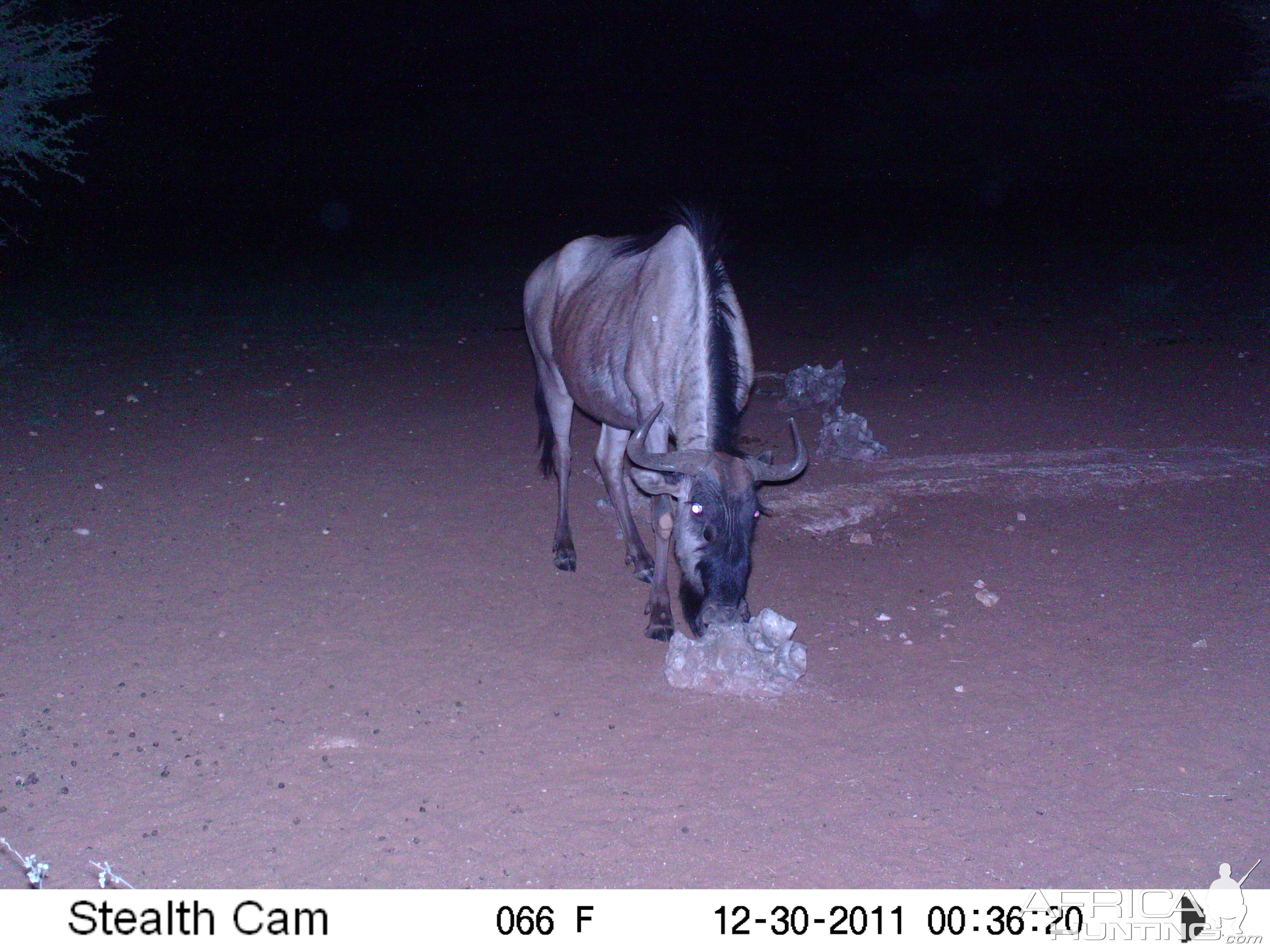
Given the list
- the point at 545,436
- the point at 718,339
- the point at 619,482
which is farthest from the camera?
the point at 545,436

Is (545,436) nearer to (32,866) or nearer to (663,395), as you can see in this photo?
(663,395)

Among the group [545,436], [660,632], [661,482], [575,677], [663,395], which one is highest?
[545,436]

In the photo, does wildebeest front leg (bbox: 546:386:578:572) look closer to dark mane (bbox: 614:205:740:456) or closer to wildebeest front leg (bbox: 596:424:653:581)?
wildebeest front leg (bbox: 596:424:653:581)

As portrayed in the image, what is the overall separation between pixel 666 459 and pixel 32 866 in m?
3.06

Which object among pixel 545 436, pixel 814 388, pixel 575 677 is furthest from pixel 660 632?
pixel 814 388

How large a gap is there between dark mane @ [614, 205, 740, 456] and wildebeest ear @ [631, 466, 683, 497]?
27 centimetres

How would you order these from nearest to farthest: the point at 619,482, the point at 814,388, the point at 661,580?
1. the point at 661,580
2. the point at 619,482
3. the point at 814,388

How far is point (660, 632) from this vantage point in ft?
18.3

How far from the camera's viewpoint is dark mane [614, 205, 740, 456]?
5.21 meters

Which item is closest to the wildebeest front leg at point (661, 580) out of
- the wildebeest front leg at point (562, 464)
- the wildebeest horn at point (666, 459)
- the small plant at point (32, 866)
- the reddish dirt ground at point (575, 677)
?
the reddish dirt ground at point (575, 677)

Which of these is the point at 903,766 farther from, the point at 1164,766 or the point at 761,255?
the point at 761,255

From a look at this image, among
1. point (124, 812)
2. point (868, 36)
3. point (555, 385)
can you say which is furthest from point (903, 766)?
point (868, 36)

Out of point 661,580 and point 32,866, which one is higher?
point 661,580

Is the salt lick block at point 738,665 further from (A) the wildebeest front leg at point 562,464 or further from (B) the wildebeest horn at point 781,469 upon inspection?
(A) the wildebeest front leg at point 562,464
